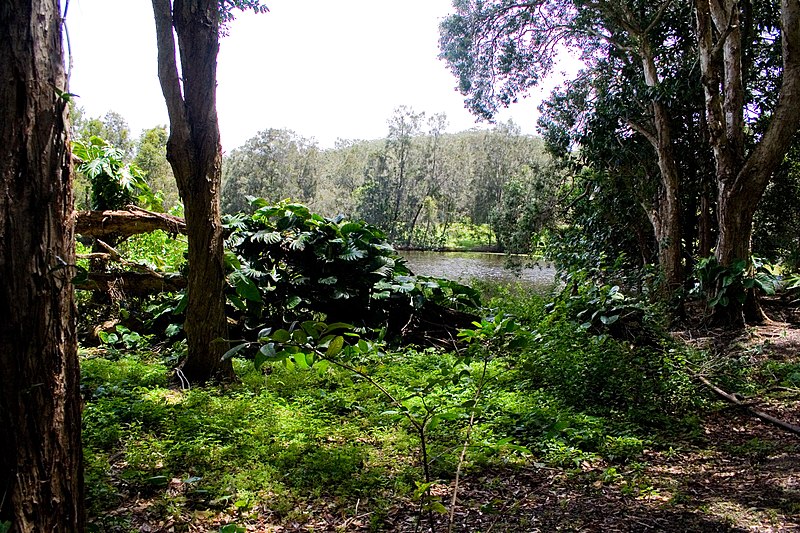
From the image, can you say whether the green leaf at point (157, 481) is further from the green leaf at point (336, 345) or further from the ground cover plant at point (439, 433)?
the green leaf at point (336, 345)

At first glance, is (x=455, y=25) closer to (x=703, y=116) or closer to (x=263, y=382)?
(x=703, y=116)

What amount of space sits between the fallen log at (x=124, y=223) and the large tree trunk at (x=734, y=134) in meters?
6.38

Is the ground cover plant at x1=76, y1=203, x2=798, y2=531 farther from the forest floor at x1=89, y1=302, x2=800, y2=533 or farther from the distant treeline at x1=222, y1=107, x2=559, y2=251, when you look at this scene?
the distant treeline at x1=222, y1=107, x2=559, y2=251

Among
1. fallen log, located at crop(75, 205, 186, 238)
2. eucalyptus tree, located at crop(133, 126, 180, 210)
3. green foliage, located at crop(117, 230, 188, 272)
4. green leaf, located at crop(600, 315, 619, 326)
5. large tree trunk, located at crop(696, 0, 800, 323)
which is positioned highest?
eucalyptus tree, located at crop(133, 126, 180, 210)

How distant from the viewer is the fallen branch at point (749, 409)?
3.23 m

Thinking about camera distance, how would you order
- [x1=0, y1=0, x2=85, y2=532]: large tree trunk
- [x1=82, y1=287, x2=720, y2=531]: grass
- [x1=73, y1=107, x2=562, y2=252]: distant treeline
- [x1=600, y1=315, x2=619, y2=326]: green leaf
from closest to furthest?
[x1=0, y1=0, x2=85, y2=532]: large tree trunk < [x1=82, y1=287, x2=720, y2=531]: grass < [x1=600, y1=315, x2=619, y2=326]: green leaf < [x1=73, y1=107, x2=562, y2=252]: distant treeline

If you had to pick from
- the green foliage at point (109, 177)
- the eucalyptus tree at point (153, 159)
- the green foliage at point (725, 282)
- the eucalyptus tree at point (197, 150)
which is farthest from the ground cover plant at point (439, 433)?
the eucalyptus tree at point (153, 159)

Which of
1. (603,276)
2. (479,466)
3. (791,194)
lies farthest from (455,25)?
(479,466)

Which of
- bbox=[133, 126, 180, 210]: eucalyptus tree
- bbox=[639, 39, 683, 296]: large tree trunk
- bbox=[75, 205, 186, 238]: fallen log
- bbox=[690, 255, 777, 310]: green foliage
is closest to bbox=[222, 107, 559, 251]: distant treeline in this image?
bbox=[133, 126, 180, 210]: eucalyptus tree

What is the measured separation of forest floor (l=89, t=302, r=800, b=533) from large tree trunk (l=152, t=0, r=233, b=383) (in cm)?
166

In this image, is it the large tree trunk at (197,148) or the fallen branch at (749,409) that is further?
the large tree trunk at (197,148)

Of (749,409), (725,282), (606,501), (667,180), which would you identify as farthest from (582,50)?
(606,501)

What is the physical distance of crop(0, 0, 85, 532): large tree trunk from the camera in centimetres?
150

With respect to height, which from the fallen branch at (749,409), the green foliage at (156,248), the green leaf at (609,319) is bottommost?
the fallen branch at (749,409)
